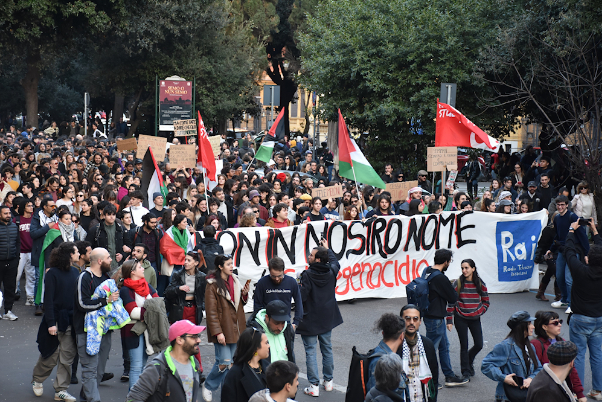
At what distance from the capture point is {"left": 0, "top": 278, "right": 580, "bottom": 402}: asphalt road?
7.20 m

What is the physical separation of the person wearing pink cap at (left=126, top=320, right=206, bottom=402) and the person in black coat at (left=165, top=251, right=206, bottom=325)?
2166 mm

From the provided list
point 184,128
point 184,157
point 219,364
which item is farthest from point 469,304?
point 184,128

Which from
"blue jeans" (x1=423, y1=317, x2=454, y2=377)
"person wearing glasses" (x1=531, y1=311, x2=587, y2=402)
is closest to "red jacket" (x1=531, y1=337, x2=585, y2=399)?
"person wearing glasses" (x1=531, y1=311, x2=587, y2=402)

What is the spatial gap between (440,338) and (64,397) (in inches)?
152

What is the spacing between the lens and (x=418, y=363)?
5508mm

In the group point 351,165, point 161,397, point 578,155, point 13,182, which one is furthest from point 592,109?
point 161,397

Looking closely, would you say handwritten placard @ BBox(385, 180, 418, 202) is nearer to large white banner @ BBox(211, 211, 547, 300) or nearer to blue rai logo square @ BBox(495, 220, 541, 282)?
large white banner @ BBox(211, 211, 547, 300)

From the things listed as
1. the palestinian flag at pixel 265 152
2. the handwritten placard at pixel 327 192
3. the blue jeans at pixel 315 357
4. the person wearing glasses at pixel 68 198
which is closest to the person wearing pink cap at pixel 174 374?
the blue jeans at pixel 315 357

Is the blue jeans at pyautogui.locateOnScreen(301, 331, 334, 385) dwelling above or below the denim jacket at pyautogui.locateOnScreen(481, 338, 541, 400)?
below

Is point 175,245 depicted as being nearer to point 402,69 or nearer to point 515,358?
point 515,358

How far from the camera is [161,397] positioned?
4.74 m

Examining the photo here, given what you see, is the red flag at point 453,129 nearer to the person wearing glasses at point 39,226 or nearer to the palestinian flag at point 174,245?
the palestinian flag at point 174,245

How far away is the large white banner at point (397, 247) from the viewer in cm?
1025

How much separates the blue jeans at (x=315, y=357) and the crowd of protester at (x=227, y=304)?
0.5 inches
